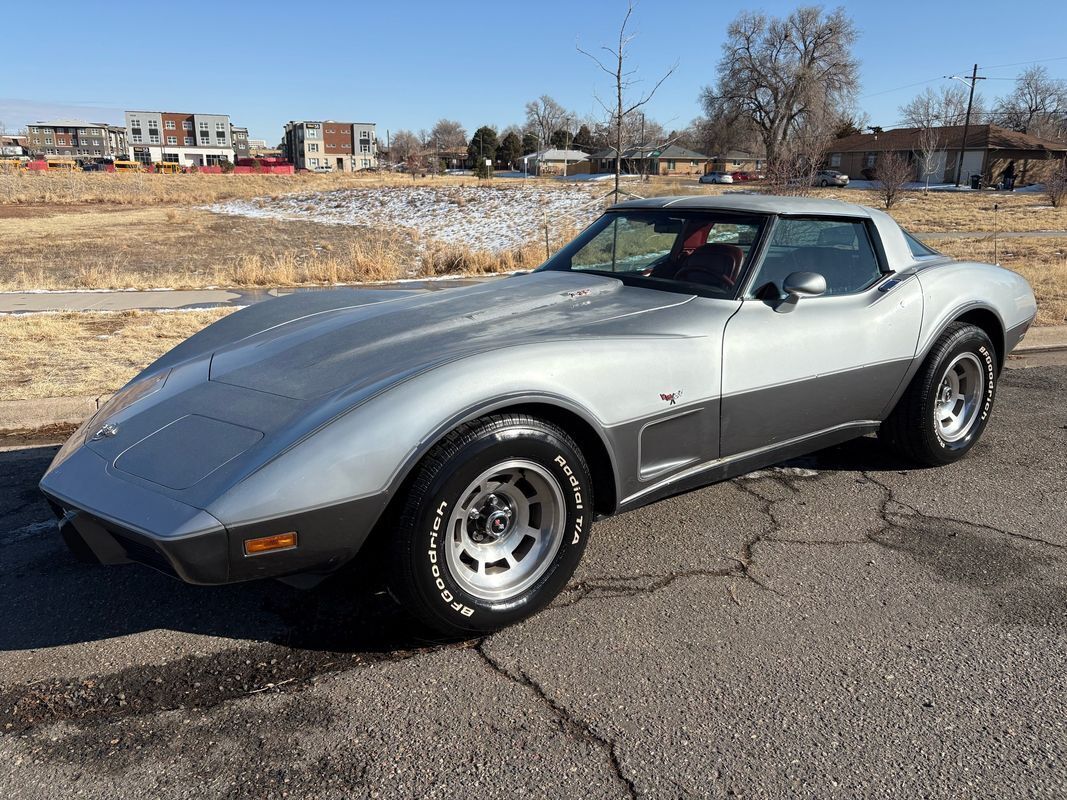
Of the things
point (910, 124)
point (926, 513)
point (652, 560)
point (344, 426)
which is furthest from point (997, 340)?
point (910, 124)

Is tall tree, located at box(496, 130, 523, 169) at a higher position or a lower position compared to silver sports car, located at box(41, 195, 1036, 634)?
higher

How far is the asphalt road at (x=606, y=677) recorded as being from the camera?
86.1 inches

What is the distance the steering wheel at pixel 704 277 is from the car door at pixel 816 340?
118mm

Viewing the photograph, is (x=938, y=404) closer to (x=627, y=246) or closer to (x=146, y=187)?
(x=627, y=246)

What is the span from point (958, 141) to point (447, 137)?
9654 centimetres

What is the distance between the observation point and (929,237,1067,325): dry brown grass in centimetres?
902

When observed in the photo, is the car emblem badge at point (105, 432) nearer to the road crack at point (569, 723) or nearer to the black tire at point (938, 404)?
the road crack at point (569, 723)

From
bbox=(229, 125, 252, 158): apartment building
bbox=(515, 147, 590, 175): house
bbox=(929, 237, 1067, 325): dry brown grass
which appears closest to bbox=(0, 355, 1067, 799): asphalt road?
bbox=(929, 237, 1067, 325): dry brown grass

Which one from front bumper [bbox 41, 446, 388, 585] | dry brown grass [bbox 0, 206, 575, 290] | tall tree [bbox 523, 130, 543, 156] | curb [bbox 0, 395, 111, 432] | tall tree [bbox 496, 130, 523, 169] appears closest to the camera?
front bumper [bbox 41, 446, 388, 585]

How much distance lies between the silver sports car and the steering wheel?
2 centimetres

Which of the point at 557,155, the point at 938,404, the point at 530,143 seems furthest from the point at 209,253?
the point at 530,143

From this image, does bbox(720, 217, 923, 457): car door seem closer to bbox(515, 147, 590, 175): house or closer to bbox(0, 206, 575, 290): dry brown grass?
bbox(0, 206, 575, 290): dry brown grass

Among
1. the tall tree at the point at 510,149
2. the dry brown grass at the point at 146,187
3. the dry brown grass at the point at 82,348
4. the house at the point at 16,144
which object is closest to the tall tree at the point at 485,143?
the tall tree at the point at 510,149

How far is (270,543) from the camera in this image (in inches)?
95.6
